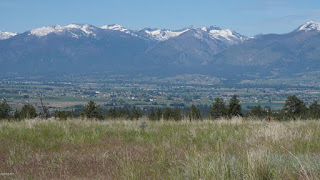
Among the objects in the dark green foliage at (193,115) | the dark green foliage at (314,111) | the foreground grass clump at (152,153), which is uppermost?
the foreground grass clump at (152,153)

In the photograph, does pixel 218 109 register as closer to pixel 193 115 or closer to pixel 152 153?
pixel 193 115

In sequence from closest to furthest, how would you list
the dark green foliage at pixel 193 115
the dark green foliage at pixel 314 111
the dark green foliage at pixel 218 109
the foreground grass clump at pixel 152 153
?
1. the foreground grass clump at pixel 152 153
2. the dark green foliage at pixel 193 115
3. the dark green foliage at pixel 314 111
4. the dark green foliage at pixel 218 109

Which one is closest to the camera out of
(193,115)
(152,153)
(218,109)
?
(152,153)

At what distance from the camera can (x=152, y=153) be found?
9180 mm

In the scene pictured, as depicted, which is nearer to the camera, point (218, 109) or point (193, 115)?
point (193, 115)

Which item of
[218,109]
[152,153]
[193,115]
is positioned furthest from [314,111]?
[152,153]

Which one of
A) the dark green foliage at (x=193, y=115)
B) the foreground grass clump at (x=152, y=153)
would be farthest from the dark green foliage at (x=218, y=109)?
the foreground grass clump at (x=152, y=153)

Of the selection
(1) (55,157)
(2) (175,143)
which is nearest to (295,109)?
(2) (175,143)

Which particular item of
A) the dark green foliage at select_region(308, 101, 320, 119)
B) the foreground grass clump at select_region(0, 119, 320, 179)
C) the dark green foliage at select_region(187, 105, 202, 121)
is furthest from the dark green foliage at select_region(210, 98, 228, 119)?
the foreground grass clump at select_region(0, 119, 320, 179)

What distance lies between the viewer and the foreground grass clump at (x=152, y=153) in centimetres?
684

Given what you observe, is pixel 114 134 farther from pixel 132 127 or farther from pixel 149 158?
pixel 149 158

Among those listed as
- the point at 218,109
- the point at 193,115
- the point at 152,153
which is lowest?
the point at 218,109

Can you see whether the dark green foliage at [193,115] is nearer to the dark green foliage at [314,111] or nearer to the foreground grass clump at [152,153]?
the foreground grass clump at [152,153]

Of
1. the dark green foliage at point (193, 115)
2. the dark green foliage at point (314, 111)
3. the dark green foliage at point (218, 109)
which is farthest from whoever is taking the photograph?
the dark green foliage at point (218, 109)
